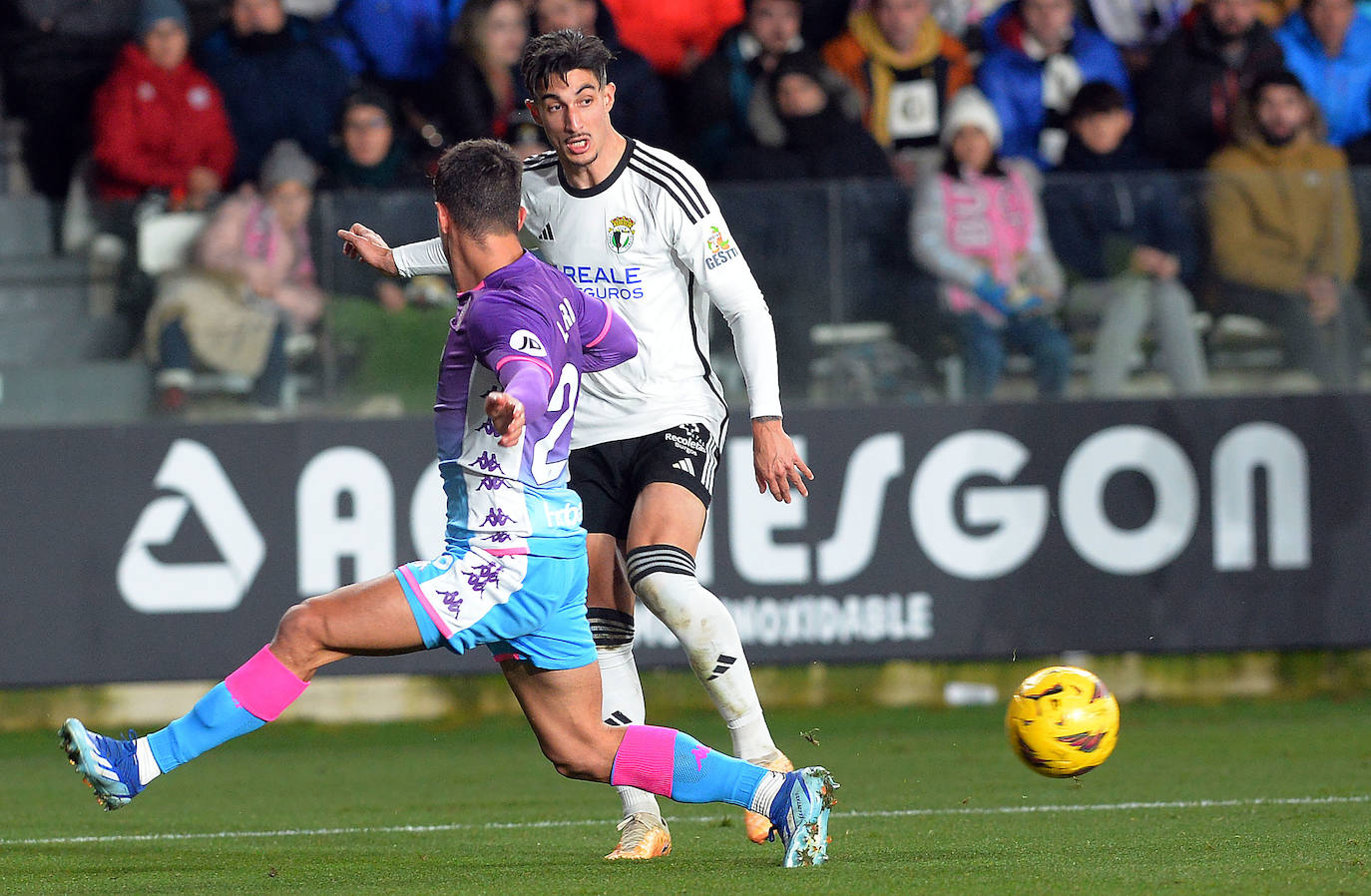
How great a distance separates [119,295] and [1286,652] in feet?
19.6

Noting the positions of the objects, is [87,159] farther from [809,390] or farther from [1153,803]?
[1153,803]

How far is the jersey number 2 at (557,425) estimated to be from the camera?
15.9 ft

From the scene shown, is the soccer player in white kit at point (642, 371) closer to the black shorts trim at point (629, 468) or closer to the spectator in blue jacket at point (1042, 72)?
A: the black shorts trim at point (629, 468)

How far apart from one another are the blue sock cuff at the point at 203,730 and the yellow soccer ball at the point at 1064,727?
2229mm

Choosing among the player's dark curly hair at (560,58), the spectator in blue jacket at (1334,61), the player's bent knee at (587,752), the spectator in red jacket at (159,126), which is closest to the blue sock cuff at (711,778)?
the player's bent knee at (587,752)

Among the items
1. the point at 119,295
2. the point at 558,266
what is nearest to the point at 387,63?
the point at 119,295

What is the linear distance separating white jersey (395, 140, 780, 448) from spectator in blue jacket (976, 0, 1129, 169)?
5304 millimetres

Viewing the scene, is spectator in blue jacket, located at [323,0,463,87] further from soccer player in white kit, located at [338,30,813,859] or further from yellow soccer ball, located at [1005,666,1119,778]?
yellow soccer ball, located at [1005,666,1119,778]

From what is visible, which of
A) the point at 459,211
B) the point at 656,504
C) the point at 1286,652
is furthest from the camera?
the point at 1286,652

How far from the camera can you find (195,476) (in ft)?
31.0

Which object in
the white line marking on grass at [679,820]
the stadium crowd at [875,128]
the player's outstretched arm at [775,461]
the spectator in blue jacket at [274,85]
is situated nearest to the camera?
the player's outstretched arm at [775,461]

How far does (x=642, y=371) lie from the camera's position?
19.2ft

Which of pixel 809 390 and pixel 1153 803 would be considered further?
pixel 809 390

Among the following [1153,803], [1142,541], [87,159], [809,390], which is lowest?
[1153,803]
